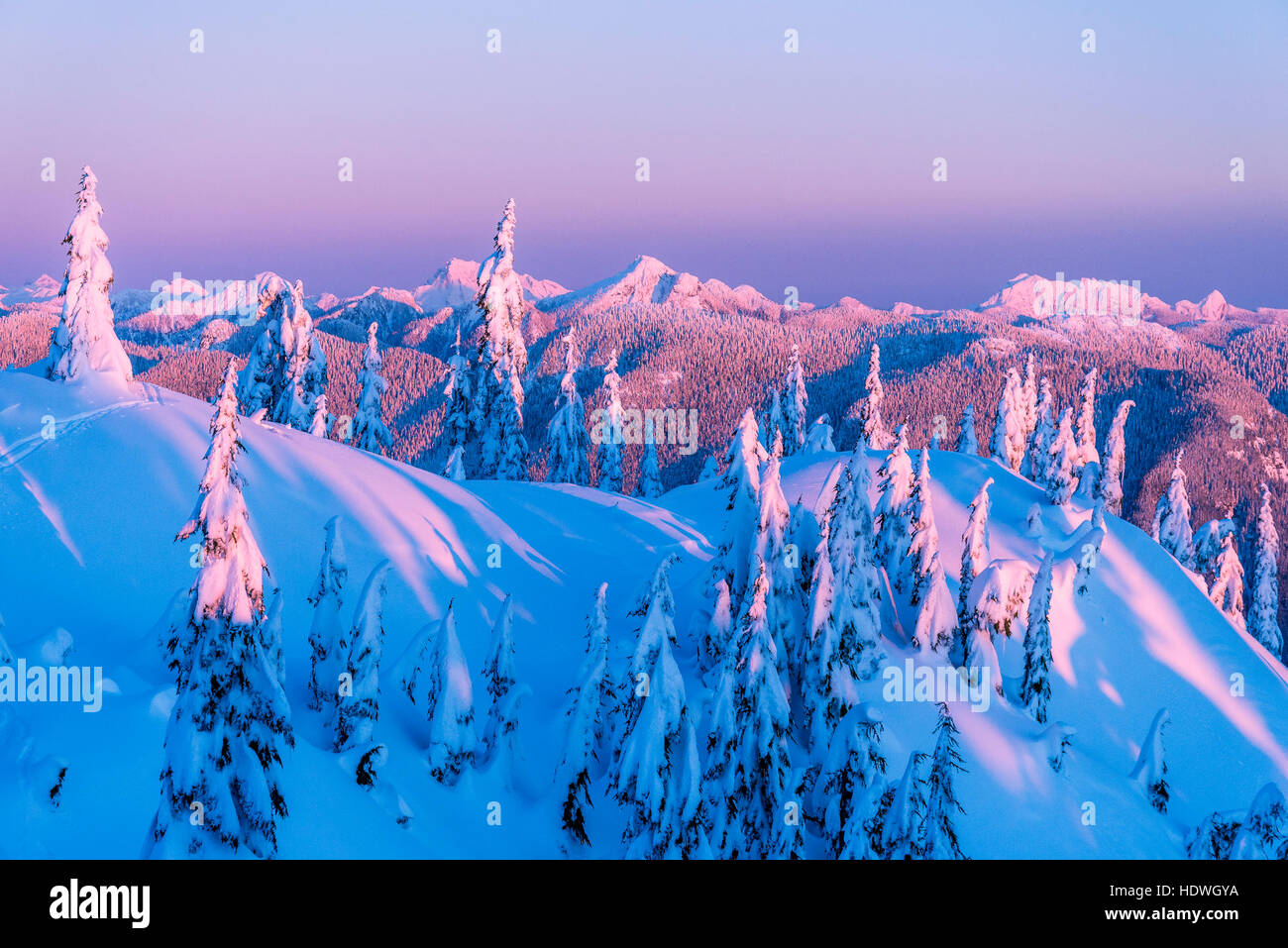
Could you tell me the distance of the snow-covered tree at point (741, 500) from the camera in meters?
16.1

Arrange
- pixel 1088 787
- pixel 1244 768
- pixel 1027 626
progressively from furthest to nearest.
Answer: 1. pixel 1244 768
2. pixel 1027 626
3. pixel 1088 787

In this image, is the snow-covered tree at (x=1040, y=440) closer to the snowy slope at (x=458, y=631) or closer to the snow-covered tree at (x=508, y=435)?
the snowy slope at (x=458, y=631)

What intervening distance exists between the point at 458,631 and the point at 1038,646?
15074 millimetres

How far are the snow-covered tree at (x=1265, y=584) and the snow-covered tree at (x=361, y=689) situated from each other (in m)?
52.3

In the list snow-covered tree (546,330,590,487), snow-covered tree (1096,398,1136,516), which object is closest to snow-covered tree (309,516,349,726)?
snow-covered tree (546,330,590,487)

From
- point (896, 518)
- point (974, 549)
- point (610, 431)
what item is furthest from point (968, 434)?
point (896, 518)

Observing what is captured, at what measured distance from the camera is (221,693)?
1055 cm

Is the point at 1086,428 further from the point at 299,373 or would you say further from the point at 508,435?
the point at 299,373

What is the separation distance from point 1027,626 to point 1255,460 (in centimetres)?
16109

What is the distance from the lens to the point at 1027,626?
24000mm

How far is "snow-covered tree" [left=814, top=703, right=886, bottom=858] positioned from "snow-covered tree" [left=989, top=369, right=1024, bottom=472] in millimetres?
43907
